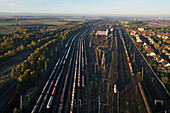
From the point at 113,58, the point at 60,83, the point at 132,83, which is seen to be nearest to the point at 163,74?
the point at 132,83

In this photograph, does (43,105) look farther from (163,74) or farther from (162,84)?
(163,74)

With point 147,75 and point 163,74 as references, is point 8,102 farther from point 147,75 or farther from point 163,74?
point 163,74

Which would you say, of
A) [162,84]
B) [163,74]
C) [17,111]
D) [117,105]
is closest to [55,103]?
[17,111]

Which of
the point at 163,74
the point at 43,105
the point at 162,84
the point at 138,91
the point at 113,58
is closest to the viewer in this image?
the point at 43,105

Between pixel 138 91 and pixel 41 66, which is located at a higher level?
pixel 41 66

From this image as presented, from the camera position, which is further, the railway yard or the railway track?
the railway track

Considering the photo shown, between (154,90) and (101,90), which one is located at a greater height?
(101,90)

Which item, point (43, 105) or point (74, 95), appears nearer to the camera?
point (43, 105)

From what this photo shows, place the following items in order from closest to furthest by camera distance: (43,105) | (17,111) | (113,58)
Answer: (17,111)
(43,105)
(113,58)

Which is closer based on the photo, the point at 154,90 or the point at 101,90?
the point at 101,90

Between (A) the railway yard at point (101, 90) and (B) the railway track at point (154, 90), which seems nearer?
(A) the railway yard at point (101, 90)
